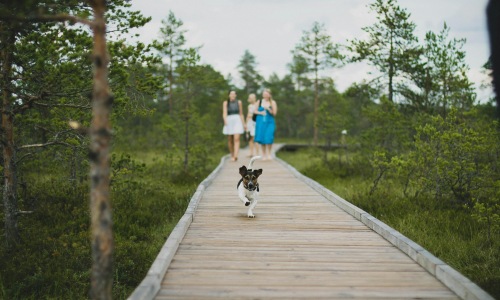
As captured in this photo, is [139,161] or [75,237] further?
[139,161]

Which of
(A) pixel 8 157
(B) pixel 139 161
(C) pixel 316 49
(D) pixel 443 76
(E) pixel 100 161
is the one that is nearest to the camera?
(E) pixel 100 161

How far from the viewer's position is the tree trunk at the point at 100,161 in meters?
2.52

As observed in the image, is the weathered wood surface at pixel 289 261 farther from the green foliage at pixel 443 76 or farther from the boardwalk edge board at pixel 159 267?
the green foliage at pixel 443 76

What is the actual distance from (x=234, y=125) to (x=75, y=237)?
8.57 meters

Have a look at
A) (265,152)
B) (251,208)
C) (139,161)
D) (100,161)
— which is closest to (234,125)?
(265,152)

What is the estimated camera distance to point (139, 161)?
1020cm

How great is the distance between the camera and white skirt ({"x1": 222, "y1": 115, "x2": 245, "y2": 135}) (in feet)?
49.2

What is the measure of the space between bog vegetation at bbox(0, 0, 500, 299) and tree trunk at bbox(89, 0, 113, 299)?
170 millimetres

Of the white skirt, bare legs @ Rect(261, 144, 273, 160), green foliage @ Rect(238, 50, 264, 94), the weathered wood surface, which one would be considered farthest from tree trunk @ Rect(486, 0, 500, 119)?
green foliage @ Rect(238, 50, 264, 94)

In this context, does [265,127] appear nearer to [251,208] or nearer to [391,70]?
[391,70]

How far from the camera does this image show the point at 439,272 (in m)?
4.04

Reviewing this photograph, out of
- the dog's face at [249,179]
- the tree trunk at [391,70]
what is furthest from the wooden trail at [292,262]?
the tree trunk at [391,70]

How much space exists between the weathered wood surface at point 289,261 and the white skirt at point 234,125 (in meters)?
7.73

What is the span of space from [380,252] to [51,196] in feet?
23.1
